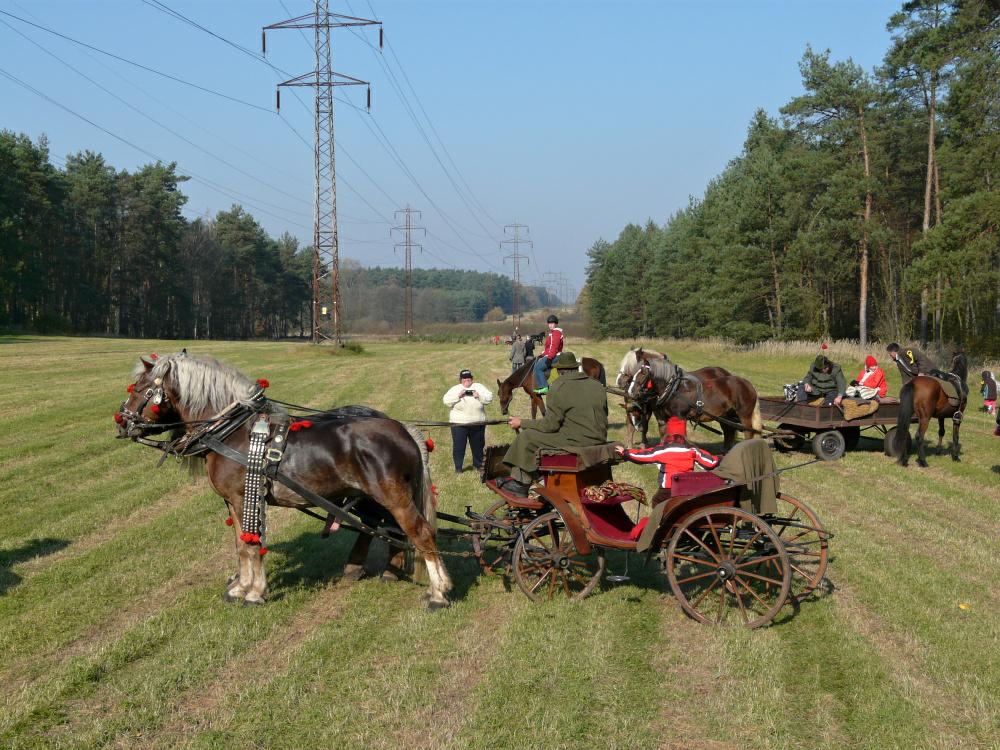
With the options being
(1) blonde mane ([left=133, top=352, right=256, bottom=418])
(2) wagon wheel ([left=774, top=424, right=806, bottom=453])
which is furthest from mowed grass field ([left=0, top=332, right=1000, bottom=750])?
(2) wagon wheel ([left=774, top=424, right=806, bottom=453])

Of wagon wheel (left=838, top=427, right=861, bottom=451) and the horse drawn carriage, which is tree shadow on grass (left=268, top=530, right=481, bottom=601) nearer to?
the horse drawn carriage

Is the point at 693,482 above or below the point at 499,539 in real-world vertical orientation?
above

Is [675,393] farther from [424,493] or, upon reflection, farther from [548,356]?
[424,493]

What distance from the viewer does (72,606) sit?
7.34 metres

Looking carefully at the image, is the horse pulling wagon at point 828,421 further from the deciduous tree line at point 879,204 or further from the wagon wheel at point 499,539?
the deciduous tree line at point 879,204

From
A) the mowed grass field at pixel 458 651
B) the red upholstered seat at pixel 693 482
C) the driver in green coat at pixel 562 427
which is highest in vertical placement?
the driver in green coat at pixel 562 427

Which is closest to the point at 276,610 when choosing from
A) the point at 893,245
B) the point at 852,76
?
the point at 852,76

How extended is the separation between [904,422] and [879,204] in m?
33.8

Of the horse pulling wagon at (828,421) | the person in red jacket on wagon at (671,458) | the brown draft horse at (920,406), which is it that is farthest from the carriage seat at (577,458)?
the brown draft horse at (920,406)

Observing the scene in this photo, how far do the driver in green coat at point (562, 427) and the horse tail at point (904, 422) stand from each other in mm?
8346

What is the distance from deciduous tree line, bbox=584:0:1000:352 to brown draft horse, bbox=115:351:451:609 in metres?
26.8

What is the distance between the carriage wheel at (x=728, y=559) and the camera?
22.2 ft

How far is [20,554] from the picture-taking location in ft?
29.6

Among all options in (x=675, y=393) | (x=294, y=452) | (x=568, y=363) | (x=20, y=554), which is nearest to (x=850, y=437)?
(x=675, y=393)
